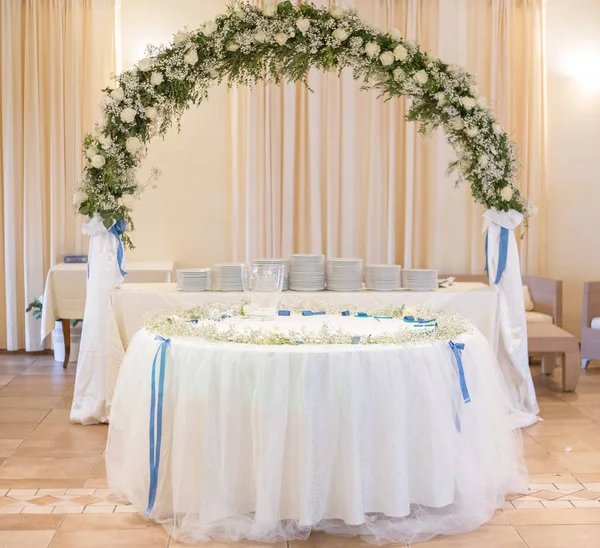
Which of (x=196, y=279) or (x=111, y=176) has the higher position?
(x=111, y=176)

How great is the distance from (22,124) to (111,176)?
292cm

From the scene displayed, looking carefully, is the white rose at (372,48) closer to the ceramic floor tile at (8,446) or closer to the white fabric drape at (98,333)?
the white fabric drape at (98,333)

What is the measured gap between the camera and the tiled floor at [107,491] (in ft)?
11.1

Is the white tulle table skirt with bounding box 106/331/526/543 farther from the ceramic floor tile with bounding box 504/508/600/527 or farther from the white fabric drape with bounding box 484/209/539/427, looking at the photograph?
the white fabric drape with bounding box 484/209/539/427

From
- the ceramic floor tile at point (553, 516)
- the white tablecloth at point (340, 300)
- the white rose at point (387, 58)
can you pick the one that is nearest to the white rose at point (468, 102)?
the white rose at point (387, 58)

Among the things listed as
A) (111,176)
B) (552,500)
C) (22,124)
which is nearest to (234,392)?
(552,500)

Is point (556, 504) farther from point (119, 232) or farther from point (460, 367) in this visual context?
point (119, 232)

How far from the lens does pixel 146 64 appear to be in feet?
15.5

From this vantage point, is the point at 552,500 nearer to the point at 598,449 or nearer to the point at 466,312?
the point at 598,449

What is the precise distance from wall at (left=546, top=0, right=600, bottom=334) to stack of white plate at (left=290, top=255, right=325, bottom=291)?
3.39 m

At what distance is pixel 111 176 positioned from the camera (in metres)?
4.84

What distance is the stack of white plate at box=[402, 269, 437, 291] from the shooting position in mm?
5055

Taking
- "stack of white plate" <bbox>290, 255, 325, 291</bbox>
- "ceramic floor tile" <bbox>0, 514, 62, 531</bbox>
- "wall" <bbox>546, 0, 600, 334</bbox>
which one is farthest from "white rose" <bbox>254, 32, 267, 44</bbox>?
"wall" <bbox>546, 0, 600, 334</bbox>

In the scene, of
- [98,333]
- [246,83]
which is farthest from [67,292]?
[246,83]
